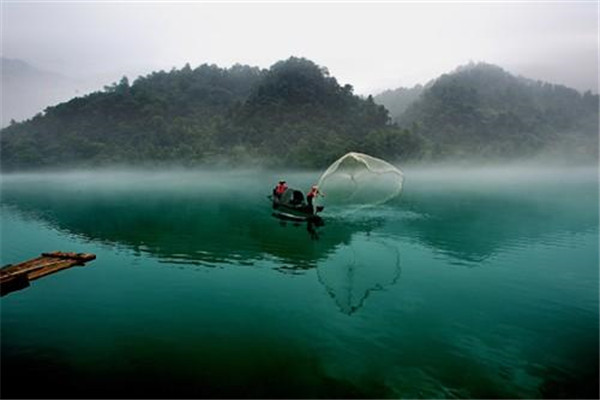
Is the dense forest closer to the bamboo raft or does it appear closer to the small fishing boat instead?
A: the small fishing boat

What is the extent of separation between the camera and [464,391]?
9.86m

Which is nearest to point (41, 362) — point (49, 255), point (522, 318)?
point (49, 255)

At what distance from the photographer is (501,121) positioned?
15000 cm

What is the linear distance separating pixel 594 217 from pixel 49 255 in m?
42.5

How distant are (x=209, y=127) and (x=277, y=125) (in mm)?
23671

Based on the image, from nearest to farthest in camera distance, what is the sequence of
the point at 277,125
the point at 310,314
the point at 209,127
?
the point at 310,314 < the point at 277,125 < the point at 209,127

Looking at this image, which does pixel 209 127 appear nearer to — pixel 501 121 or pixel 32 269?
pixel 501 121

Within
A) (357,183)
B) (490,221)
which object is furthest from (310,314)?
(357,183)

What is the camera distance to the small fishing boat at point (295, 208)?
1238 inches

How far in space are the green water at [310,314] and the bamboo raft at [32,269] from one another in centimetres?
88

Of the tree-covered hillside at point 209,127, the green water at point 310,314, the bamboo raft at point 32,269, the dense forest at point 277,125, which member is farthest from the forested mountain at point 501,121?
the bamboo raft at point 32,269

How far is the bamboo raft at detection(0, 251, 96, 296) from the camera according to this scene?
15.5 metres

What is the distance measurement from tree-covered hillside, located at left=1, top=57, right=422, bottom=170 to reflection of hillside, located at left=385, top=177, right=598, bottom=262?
6345cm

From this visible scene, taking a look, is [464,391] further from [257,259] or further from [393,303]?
[257,259]
